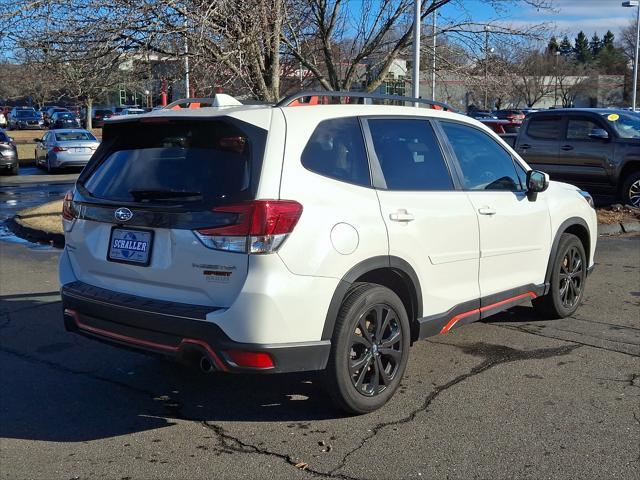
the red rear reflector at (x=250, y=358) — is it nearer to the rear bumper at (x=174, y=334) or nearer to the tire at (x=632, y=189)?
the rear bumper at (x=174, y=334)

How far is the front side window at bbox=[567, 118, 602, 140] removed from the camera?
519 inches

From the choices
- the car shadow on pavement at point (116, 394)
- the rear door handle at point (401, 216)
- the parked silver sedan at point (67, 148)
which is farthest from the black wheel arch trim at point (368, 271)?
the parked silver sedan at point (67, 148)

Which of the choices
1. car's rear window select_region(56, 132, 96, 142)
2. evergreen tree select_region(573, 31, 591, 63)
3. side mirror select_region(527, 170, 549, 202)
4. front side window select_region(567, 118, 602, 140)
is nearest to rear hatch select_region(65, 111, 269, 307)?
side mirror select_region(527, 170, 549, 202)

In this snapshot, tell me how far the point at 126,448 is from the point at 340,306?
1464 millimetres

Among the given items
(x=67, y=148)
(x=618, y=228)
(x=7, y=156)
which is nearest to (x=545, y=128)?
(x=618, y=228)

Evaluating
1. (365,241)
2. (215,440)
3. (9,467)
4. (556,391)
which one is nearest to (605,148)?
(556,391)

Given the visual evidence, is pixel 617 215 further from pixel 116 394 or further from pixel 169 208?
pixel 169 208

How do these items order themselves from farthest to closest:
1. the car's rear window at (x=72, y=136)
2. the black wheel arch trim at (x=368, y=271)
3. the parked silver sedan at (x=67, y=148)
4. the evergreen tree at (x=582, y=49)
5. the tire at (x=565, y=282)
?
the evergreen tree at (x=582, y=49) → the car's rear window at (x=72, y=136) → the parked silver sedan at (x=67, y=148) → the tire at (x=565, y=282) → the black wheel arch trim at (x=368, y=271)

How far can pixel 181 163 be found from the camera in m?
4.16

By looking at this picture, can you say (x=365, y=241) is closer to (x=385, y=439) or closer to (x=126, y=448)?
(x=385, y=439)

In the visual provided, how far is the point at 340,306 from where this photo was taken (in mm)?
4160

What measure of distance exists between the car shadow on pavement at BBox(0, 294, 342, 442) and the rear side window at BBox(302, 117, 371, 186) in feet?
4.33

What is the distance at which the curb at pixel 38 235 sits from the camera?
440 inches

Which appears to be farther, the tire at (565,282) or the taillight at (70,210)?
the tire at (565,282)
